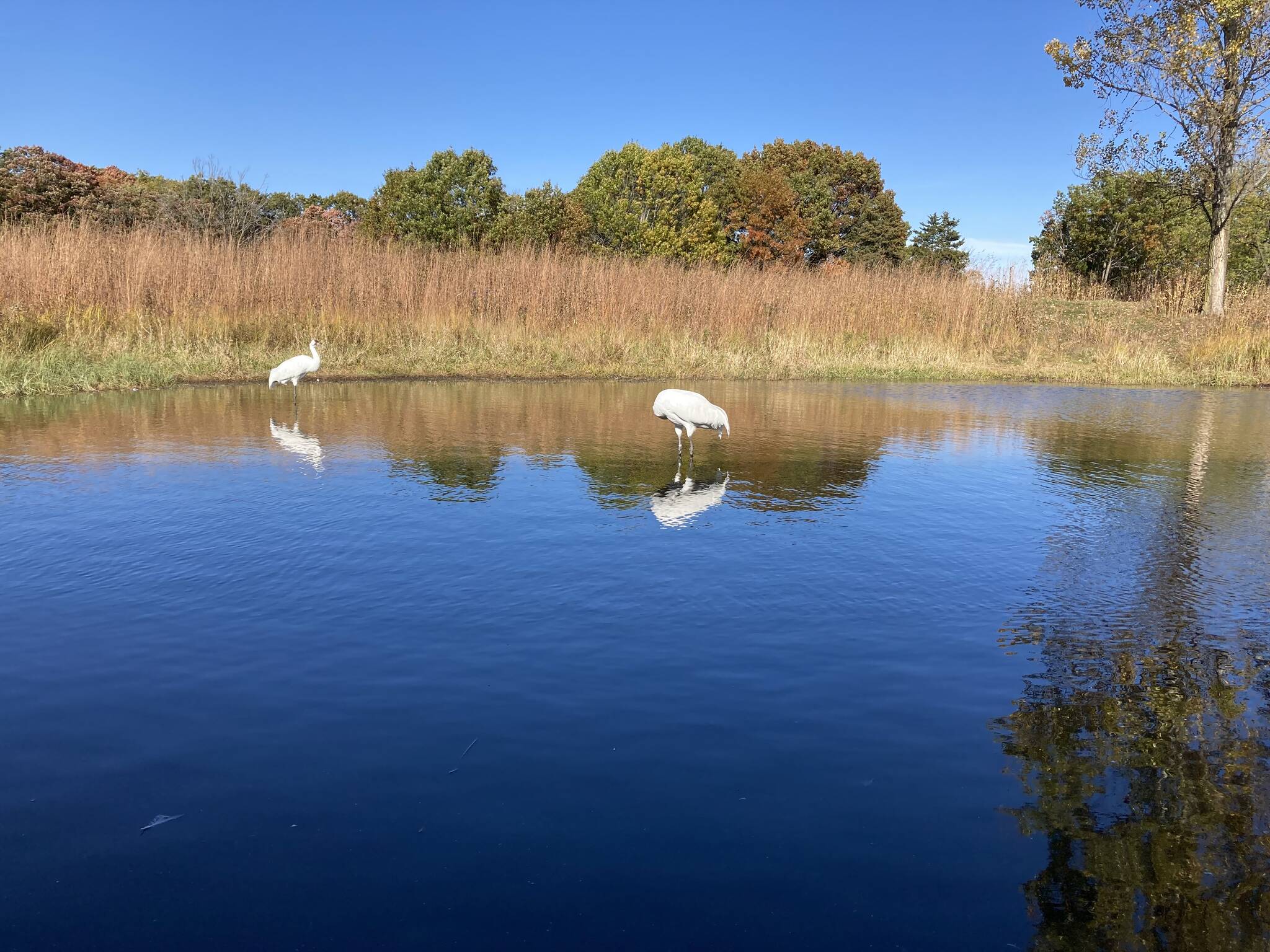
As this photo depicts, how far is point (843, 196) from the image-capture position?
47.3 meters

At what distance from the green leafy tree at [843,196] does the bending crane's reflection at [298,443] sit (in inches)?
1415

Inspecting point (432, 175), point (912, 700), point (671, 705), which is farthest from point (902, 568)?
point (432, 175)

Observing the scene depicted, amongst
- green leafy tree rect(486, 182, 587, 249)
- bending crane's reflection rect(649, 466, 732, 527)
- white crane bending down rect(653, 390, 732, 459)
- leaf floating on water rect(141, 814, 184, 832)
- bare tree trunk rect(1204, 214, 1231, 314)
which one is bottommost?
leaf floating on water rect(141, 814, 184, 832)

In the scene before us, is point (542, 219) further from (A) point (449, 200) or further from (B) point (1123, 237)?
(B) point (1123, 237)

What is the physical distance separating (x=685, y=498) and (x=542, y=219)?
90.2ft

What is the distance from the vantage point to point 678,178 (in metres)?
35.6

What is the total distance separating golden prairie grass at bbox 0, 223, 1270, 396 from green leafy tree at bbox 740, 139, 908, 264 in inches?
847

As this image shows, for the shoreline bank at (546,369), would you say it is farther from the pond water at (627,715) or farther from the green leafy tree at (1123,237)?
the green leafy tree at (1123,237)

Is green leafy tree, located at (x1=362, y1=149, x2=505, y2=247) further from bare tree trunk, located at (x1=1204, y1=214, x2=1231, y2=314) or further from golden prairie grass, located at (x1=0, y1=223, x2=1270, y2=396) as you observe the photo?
bare tree trunk, located at (x1=1204, y1=214, x2=1231, y2=314)

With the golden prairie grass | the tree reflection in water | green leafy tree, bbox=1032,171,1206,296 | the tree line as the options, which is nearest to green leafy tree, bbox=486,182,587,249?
the tree line

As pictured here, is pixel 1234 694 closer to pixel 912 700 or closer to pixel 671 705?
pixel 912 700

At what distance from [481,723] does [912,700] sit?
1.82 meters

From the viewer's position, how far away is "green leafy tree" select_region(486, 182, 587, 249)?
31156 millimetres

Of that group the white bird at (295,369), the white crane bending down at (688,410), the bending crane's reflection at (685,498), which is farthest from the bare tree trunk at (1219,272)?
the white bird at (295,369)
